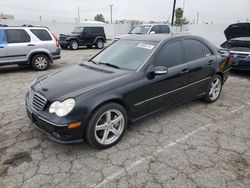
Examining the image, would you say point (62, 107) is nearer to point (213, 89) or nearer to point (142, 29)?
point (213, 89)

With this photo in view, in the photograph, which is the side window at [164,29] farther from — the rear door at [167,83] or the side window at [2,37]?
the rear door at [167,83]

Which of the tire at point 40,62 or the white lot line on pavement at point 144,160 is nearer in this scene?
the white lot line on pavement at point 144,160

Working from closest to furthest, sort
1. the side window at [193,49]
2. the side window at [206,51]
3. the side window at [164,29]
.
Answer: the side window at [193,49], the side window at [206,51], the side window at [164,29]

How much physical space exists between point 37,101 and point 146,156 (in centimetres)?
169

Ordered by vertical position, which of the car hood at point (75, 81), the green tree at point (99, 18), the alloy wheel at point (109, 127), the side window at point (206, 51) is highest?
the green tree at point (99, 18)

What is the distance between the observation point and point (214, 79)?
15.5 ft

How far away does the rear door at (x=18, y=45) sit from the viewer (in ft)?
24.8

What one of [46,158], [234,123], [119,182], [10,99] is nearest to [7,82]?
[10,99]

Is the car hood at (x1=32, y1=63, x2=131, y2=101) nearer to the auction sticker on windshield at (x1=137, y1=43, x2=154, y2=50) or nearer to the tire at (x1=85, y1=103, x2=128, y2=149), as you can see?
the tire at (x1=85, y1=103, x2=128, y2=149)

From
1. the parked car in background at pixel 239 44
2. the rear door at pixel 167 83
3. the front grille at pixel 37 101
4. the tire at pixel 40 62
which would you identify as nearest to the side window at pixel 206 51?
the rear door at pixel 167 83

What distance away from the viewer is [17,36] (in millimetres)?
7711

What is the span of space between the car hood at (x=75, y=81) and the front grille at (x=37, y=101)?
60 millimetres

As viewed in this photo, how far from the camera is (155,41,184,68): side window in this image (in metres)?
3.60

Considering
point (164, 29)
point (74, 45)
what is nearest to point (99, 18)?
point (74, 45)
